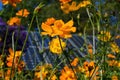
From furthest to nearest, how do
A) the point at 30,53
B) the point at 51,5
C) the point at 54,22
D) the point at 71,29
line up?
the point at 51,5 → the point at 30,53 → the point at 54,22 → the point at 71,29

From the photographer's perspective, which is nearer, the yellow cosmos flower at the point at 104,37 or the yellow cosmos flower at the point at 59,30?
the yellow cosmos flower at the point at 59,30

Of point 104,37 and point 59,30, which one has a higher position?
point 59,30

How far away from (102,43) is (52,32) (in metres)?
0.72

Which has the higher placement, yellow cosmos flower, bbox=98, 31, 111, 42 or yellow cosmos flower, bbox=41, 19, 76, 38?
yellow cosmos flower, bbox=41, 19, 76, 38

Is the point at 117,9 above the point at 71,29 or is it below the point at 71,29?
below

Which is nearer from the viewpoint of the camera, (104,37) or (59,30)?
(59,30)

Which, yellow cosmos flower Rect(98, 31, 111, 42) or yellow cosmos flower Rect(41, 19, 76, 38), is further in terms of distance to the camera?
yellow cosmos flower Rect(98, 31, 111, 42)

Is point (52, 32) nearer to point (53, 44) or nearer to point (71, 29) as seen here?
point (71, 29)

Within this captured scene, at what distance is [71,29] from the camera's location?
5.91 ft

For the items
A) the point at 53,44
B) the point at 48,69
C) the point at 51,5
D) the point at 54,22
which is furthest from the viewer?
the point at 51,5

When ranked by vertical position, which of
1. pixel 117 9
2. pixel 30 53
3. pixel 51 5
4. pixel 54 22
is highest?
pixel 54 22

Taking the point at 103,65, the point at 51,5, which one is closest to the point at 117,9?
the point at 103,65

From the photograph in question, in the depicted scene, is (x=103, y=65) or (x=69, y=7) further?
(x=69, y=7)

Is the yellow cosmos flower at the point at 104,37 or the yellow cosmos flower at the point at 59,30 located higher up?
the yellow cosmos flower at the point at 59,30
